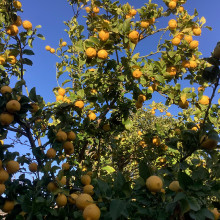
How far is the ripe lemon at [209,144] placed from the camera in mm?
1551

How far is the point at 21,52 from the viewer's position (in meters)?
2.75

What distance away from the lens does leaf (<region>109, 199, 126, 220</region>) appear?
3.84 feet

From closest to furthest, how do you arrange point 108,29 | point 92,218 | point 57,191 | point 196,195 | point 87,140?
1. point 196,195
2. point 92,218
3. point 57,191
4. point 108,29
5. point 87,140

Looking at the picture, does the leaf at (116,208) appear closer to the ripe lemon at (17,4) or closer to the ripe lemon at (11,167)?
the ripe lemon at (11,167)

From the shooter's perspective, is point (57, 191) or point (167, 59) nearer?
point (57, 191)

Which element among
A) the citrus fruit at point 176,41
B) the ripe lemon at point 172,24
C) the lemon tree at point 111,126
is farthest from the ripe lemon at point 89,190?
the ripe lemon at point 172,24

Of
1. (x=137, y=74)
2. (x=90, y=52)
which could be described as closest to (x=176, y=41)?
(x=137, y=74)

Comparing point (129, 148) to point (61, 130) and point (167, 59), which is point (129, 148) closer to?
point (167, 59)

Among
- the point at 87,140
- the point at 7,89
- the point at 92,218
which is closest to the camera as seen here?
the point at 92,218

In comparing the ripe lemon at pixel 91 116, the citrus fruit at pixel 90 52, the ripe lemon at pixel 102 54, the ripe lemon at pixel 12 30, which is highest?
the ripe lemon at pixel 12 30

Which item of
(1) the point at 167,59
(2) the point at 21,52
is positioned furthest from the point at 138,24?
(2) the point at 21,52

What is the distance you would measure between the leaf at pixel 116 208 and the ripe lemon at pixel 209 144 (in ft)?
2.46

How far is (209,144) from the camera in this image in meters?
1.57

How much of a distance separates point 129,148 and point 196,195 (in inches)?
129
